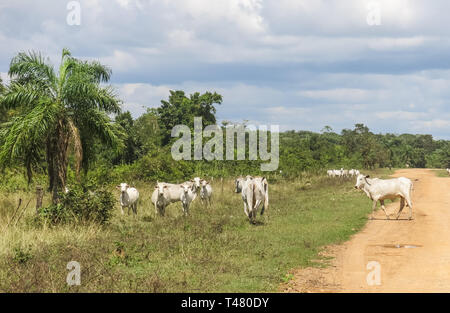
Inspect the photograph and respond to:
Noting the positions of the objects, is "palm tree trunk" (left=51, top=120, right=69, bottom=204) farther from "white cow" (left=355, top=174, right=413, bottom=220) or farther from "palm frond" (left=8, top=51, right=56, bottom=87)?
"white cow" (left=355, top=174, right=413, bottom=220)

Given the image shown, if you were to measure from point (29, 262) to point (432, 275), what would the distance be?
25.6 ft

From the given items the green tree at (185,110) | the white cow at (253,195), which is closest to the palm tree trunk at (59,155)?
the white cow at (253,195)

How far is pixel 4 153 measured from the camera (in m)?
13.9

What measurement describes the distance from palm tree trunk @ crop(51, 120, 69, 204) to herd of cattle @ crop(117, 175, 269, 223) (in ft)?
11.6

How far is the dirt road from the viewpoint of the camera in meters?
8.32

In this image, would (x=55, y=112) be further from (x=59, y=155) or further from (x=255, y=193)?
(x=255, y=193)

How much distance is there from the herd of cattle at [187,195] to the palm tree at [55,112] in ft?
11.4

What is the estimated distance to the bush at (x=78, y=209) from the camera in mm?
14211

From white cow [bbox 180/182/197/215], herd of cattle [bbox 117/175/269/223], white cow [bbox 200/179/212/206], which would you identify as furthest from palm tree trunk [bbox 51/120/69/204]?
white cow [bbox 200/179/212/206]

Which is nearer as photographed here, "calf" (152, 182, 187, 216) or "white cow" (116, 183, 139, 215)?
"calf" (152, 182, 187, 216)

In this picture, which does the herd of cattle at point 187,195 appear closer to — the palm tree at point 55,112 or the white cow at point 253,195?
the white cow at point 253,195

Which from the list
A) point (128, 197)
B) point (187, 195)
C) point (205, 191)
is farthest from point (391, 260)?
point (205, 191)

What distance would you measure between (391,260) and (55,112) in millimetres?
10161
